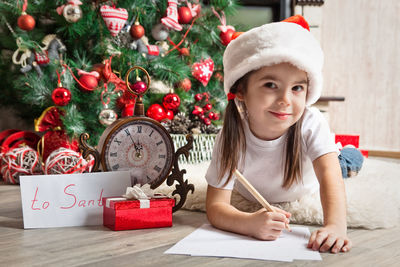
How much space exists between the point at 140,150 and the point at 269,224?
43 cm

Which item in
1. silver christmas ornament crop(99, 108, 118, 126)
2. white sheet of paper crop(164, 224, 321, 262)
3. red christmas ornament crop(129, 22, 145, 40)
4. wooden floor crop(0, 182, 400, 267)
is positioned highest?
red christmas ornament crop(129, 22, 145, 40)

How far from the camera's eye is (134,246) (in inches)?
37.5

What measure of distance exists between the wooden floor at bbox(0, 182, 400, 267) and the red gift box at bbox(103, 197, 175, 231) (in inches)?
0.8

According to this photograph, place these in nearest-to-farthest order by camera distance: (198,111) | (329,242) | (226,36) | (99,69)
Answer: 1. (329,242)
2. (99,69)
3. (198,111)
4. (226,36)

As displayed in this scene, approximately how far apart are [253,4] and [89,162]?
60.5 inches

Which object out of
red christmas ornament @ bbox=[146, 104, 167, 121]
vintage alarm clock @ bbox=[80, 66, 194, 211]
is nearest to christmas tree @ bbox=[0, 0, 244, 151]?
red christmas ornament @ bbox=[146, 104, 167, 121]

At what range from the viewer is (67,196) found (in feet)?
3.59

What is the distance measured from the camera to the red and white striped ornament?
1868mm

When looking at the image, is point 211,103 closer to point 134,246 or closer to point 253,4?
point 253,4

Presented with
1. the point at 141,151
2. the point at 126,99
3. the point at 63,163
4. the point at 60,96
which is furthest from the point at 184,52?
the point at 141,151

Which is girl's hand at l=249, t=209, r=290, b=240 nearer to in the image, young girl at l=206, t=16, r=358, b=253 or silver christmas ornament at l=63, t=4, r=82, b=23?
young girl at l=206, t=16, r=358, b=253

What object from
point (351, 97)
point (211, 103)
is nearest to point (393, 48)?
point (351, 97)

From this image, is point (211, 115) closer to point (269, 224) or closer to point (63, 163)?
point (63, 163)

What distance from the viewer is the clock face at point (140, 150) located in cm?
118
